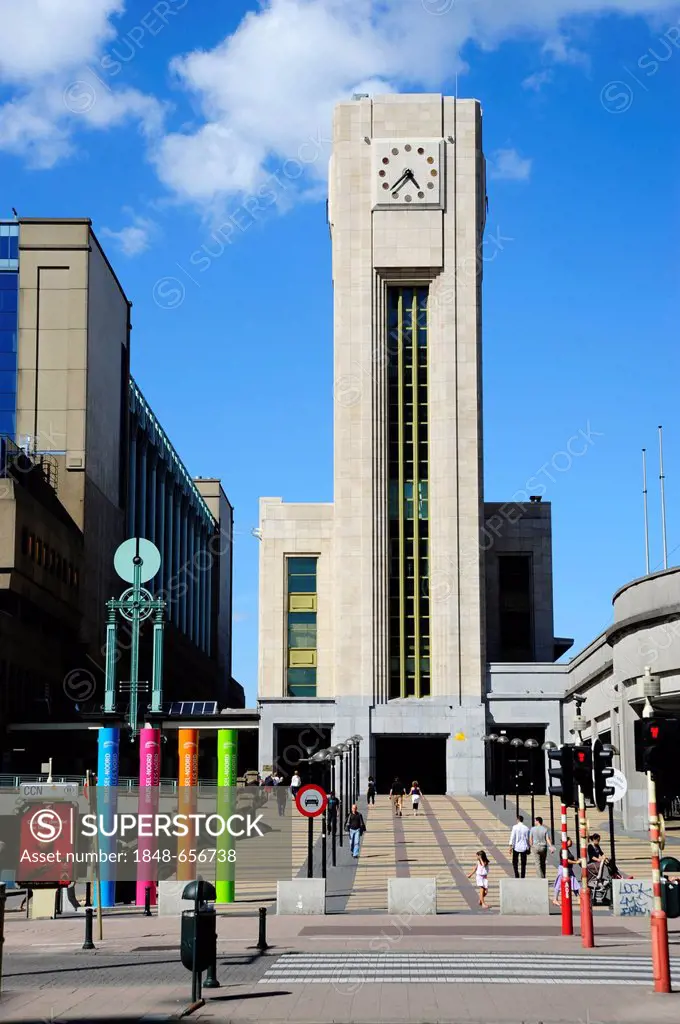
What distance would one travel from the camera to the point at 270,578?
9500 cm

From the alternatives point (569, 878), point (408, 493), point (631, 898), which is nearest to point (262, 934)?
point (569, 878)

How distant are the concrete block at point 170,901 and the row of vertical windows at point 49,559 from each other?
5953 cm

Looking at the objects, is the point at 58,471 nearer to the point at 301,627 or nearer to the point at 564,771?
the point at 301,627

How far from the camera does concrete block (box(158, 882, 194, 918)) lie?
30.2m

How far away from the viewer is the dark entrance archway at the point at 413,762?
304 ft

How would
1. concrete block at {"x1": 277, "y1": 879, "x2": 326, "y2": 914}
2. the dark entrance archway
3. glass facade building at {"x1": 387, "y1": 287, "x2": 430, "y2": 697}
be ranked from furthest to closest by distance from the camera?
the dark entrance archway
glass facade building at {"x1": 387, "y1": 287, "x2": 430, "y2": 697}
concrete block at {"x1": 277, "y1": 879, "x2": 326, "y2": 914}

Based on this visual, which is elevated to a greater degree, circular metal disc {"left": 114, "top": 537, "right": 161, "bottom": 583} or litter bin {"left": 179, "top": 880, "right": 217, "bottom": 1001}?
circular metal disc {"left": 114, "top": 537, "right": 161, "bottom": 583}

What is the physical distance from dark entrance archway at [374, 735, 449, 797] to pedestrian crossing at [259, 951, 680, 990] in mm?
70422

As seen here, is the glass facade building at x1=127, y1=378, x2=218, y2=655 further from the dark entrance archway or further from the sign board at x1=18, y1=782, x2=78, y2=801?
the sign board at x1=18, y1=782, x2=78, y2=801

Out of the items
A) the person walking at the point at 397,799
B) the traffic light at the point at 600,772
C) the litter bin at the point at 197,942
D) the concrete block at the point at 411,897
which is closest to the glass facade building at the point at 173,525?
the person walking at the point at 397,799

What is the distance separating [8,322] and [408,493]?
122 ft

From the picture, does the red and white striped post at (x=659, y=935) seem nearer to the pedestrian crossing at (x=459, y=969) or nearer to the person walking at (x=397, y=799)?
the pedestrian crossing at (x=459, y=969)

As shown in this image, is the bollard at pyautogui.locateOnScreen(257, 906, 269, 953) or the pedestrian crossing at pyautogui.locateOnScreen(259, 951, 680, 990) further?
the bollard at pyautogui.locateOnScreen(257, 906, 269, 953)

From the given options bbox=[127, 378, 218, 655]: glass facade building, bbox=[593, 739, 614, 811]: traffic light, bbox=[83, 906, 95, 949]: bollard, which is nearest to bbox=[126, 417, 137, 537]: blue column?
bbox=[127, 378, 218, 655]: glass facade building
